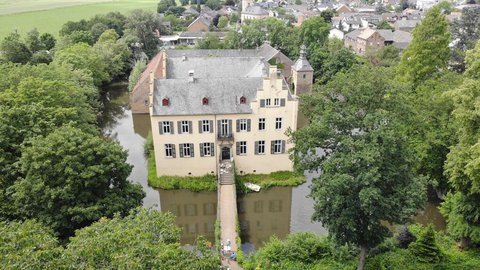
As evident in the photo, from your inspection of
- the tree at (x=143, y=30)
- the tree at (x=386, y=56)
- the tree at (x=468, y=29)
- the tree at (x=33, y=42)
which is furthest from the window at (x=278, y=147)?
the tree at (x=143, y=30)

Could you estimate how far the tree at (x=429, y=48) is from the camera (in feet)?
129

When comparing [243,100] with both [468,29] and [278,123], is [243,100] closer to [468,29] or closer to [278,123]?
[278,123]

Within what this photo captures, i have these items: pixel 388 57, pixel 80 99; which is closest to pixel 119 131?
pixel 80 99

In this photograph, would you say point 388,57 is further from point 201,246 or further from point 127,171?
point 201,246

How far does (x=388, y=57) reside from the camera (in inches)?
2704

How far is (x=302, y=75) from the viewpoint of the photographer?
2405 inches

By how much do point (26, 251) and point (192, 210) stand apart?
22.0 metres

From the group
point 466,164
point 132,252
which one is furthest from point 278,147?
point 132,252

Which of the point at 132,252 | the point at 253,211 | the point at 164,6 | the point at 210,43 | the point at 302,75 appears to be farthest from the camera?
the point at 164,6

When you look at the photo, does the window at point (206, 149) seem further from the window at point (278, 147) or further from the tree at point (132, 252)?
the tree at point (132, 252)

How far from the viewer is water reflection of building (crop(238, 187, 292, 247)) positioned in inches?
1235

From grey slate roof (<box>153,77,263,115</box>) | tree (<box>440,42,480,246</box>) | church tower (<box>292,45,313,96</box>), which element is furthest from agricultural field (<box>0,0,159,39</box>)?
tree (<box>440,42,480,246</box>)

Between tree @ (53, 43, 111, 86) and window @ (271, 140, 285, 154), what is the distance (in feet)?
97.0

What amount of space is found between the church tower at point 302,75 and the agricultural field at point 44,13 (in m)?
66.1
